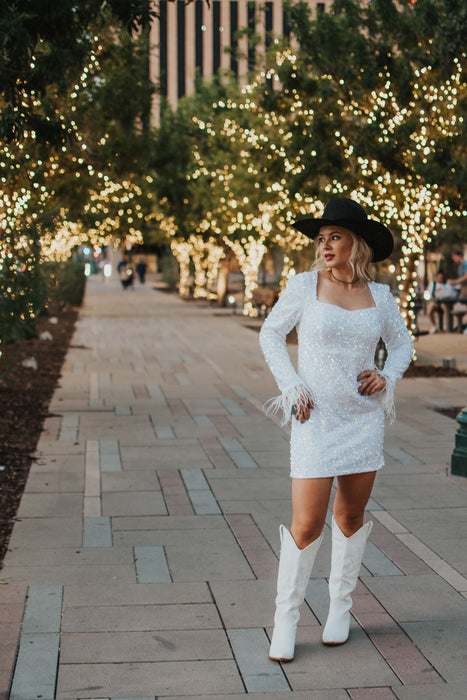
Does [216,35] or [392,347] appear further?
[216,35]

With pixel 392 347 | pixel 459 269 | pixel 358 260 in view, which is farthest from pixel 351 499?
pixel 459 269

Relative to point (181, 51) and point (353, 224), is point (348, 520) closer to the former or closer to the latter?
point (353, 224)

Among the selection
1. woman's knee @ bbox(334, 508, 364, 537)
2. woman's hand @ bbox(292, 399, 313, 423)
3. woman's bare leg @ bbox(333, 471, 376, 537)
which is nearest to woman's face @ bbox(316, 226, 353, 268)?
woman's hand @ bbox(292, 399, 313, 423)

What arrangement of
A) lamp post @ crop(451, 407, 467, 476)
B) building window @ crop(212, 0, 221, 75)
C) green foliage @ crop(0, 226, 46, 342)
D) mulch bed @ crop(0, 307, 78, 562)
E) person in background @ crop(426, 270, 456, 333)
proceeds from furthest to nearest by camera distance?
building window @ crop(212, 0, 221, 75)
person in background @ crop(426, 270, 456, 333)
green foliage @ crop(0, 226, 46, 342)
lamp post @ crop(451, 407, 467, 476)
mulch bed @ crop(0, 307, 78, 562)

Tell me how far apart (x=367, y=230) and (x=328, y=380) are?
2.09ft

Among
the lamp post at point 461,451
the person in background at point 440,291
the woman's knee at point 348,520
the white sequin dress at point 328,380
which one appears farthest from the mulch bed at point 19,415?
the person in background at point 440,291

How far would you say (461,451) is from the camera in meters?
7.58

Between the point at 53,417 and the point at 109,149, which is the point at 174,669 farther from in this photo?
the point at 109,149

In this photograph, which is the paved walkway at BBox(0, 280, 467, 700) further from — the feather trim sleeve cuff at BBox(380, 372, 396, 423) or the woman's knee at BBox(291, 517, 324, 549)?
the feather trim sleeve cuff at BBox(380, 372, 396, 423)

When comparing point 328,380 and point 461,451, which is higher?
point 328,380

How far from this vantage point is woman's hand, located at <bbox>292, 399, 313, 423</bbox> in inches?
158

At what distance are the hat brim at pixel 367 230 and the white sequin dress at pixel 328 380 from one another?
0.75ft

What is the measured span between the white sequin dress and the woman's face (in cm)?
10

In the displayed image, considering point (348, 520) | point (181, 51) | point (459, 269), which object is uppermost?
point (181, 51)
